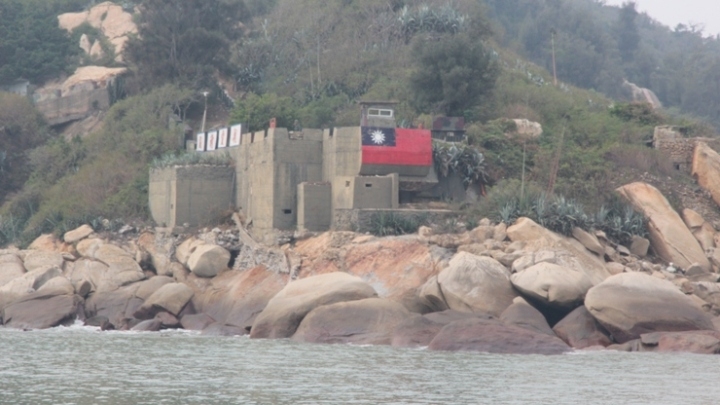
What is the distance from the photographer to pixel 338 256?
122 ft

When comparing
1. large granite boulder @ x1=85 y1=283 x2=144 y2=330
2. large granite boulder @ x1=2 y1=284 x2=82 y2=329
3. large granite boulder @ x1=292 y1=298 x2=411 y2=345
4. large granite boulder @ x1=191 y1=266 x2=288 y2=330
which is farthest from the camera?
large granite boulder @ x1=85 y1=283 x2=144 y2=330

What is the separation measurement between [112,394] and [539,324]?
1140cm

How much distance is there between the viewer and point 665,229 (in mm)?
39250

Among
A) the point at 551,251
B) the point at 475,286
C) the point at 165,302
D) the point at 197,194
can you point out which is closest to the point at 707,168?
the point at 551,251

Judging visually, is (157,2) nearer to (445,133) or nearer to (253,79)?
(253,79)

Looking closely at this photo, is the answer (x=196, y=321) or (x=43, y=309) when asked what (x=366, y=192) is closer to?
(x=196, y=321)

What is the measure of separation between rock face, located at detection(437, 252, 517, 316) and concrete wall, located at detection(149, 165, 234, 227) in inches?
489

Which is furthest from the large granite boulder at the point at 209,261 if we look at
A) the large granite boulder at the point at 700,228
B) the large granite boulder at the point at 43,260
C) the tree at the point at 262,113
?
the large granite boulder at the point at 700,228

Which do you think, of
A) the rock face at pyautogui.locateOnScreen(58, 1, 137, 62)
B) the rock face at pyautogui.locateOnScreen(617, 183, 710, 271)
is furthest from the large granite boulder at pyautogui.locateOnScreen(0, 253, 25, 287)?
the rock face at pyautogui.locateOnScreen(58, 1, 137, 62)

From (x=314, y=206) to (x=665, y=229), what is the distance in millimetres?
10894

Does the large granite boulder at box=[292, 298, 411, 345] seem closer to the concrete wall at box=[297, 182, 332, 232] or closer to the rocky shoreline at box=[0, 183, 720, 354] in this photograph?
the rocky shoreline at box=[0, 183, 720, 354]

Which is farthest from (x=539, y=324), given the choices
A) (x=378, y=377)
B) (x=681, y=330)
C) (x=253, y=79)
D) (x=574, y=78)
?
(x=574, y=78)

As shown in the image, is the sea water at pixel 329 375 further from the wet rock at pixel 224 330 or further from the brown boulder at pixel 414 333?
the wet rock at pixel 224 330

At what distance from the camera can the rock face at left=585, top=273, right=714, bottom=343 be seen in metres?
30.2
